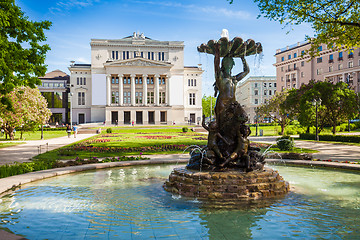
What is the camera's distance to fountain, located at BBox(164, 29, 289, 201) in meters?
7.24

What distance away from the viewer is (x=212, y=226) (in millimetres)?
5371

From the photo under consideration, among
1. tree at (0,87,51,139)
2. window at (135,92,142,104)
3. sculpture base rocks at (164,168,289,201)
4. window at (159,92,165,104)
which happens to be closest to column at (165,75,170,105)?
window at (159,92,165,104)

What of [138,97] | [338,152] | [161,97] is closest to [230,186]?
[338,152]

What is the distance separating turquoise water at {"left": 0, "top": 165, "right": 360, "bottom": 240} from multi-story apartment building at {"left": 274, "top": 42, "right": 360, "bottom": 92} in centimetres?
5739

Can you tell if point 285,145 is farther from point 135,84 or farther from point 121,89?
point 135,84

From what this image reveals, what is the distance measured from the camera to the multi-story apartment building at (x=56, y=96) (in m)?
83.8

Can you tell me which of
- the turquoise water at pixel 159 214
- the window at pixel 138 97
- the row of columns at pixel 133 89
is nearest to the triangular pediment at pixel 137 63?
the row of columns at pixel 133 89

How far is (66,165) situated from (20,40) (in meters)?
8.71

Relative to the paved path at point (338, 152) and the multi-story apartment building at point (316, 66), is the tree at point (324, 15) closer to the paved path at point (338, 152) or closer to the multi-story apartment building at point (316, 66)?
the paved path at point (338, 152)

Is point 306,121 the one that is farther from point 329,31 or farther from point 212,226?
point 212,226

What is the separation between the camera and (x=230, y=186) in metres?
7.17

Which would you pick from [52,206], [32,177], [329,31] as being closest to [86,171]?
[32,177]

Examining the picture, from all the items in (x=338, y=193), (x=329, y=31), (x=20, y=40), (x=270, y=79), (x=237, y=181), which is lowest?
(x=338, y=193)

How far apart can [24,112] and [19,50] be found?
58.6 ft
